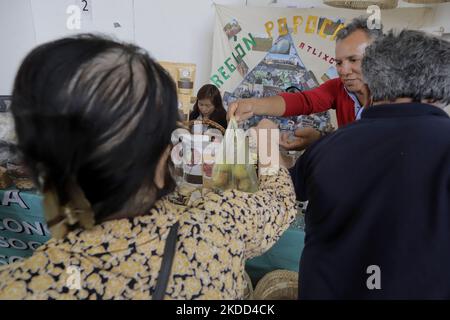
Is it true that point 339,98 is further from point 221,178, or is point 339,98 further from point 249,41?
point 249,41

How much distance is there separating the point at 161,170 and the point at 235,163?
1.73ft

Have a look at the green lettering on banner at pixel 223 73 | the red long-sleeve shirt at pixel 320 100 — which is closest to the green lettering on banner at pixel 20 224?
the red long-sleeve shirt at pixel 320 100

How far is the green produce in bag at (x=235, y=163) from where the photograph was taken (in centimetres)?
110

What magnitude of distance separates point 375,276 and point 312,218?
221 mm

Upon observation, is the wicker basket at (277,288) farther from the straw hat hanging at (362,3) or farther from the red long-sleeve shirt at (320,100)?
the straw hat hanging at (362,3)

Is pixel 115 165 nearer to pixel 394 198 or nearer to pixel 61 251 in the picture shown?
pixel 61 251

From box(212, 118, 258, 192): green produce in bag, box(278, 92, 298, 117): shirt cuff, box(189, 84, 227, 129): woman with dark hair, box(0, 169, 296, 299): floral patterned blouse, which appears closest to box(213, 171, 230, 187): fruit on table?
box(212, 118, 258, 192): green produce in bag

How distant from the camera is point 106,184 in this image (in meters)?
0.51

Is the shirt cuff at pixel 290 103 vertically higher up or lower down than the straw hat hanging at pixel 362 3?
lower down

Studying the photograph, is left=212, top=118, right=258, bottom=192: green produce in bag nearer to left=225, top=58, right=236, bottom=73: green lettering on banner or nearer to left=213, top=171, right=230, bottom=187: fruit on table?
left=213, top=171, right=230, bottom=187: fruit on table

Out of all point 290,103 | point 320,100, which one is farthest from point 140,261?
point 320,100

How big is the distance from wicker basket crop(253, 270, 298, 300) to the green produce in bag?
1.44ft

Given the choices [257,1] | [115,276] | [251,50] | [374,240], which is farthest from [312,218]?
[257,1]

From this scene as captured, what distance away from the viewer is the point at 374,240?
79 centimetres
